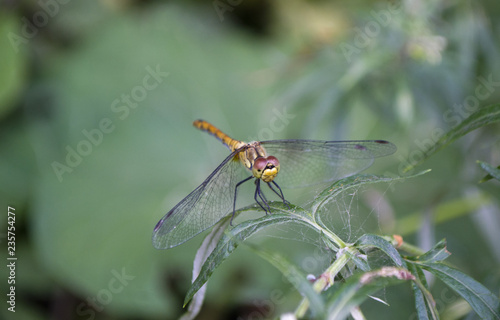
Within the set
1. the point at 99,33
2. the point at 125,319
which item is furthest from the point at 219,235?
the point at 99,33

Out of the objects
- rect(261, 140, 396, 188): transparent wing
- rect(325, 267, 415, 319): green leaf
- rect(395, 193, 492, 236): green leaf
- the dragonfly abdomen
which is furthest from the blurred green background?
rect(325, 267, 415, 319): green leaf

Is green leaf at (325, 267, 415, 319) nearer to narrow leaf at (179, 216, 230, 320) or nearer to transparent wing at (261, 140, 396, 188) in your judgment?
narrow leaf at (179, 216, 230, 320)

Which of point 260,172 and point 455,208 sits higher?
point 260,172

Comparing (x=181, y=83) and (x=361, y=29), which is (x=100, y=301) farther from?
(x=361, y=29)

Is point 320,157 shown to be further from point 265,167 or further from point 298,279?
point 298,279

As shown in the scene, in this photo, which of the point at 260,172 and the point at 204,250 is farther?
the point at 260,172

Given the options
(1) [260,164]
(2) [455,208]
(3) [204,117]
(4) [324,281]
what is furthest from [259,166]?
(3) [204,117]

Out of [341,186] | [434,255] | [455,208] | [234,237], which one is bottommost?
[455,208]
